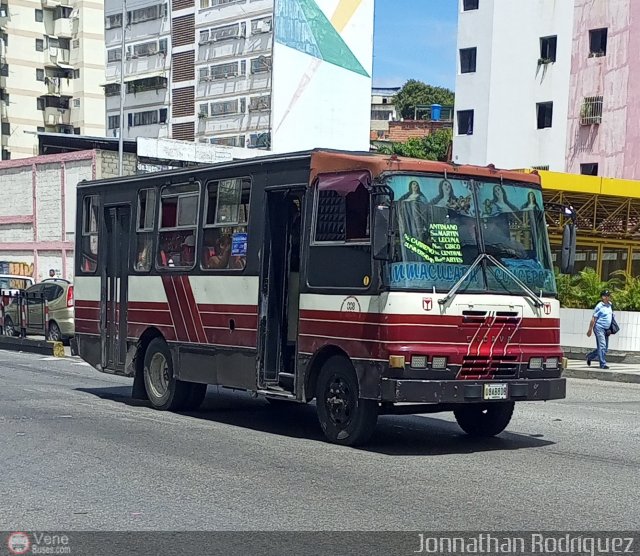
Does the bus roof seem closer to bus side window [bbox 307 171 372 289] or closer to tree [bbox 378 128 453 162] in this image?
bus side window [bbox 307 171 372 289]

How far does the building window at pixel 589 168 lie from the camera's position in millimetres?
50144

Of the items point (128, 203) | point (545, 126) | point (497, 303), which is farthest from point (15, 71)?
point (497, 303)

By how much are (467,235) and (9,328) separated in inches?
818

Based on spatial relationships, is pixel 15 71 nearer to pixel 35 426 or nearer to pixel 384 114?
pixel 384 114

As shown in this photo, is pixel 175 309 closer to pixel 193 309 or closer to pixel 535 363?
pixel 193 309

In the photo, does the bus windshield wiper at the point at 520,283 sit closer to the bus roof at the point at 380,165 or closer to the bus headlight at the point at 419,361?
the bus roof at the point at 380,165

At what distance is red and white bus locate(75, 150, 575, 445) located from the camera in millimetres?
10867

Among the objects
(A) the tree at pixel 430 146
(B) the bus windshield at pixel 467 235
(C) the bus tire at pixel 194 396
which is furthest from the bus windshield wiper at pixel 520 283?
(A) the tree at pixel 430 146

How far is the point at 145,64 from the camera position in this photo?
80438 mm

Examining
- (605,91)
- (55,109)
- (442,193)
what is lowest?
(442,193)

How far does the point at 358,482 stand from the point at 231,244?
4.42m

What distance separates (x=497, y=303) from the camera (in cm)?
1132

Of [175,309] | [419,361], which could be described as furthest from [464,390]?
[175,309]

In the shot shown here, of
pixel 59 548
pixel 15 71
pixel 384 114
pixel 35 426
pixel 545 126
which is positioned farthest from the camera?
pixel 384 114
